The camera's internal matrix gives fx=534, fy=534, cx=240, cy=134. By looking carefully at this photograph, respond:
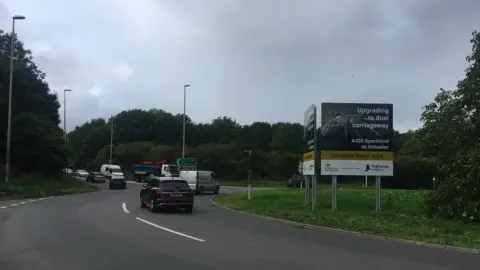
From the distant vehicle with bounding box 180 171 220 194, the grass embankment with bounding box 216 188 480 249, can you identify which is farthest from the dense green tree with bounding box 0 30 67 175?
the grass embankment with bounding box 216 188 480 249

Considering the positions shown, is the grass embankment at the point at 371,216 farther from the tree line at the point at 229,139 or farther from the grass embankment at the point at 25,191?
the grass embankment at the point at 25,191

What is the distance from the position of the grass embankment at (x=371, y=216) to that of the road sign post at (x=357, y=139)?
2112mm

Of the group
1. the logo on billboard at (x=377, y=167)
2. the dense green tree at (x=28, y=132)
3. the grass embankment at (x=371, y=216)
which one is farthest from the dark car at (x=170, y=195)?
the dense green tree at (x=28, y=132)

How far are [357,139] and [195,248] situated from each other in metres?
15.1

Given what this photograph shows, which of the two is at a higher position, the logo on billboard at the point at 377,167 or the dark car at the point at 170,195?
the logo on billboard at the point at 377,167

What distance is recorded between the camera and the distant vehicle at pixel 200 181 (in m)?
46.0

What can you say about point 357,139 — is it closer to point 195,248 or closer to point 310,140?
point 310,140

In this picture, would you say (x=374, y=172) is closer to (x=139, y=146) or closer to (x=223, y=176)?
(x=223, y=176)

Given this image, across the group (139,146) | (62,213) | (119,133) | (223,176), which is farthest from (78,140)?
(62,213)

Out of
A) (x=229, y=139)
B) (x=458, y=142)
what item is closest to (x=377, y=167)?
(x=458, y=142)

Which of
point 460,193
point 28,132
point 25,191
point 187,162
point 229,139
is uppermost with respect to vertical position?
point 229,139

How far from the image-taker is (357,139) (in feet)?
86.8

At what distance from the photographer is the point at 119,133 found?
432 ft

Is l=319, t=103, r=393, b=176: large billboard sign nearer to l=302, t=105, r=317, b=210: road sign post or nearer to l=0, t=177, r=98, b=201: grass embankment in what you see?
l=302, t=105, r=317, b=210: road sign post
